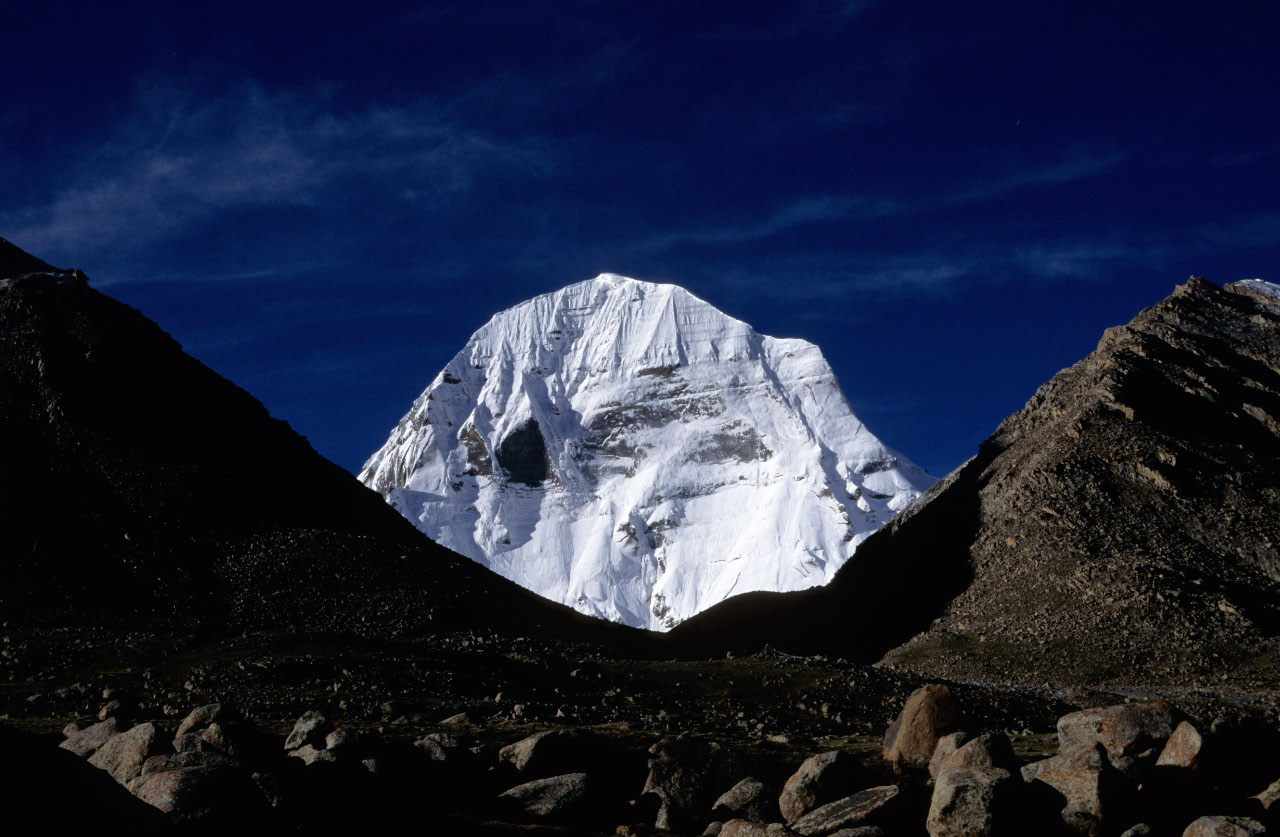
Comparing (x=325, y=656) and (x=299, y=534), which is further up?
(x=299, y=534)

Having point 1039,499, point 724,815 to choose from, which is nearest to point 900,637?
point 1039,499

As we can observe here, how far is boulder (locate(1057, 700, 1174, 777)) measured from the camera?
18750mm

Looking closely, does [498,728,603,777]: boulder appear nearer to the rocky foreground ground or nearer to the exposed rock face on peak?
the rocky foreground ground

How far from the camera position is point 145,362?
226 feet

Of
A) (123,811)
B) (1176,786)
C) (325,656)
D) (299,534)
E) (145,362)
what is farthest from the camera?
(145,362)

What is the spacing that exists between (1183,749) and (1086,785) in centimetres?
294

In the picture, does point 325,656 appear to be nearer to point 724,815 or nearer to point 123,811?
point 724,815

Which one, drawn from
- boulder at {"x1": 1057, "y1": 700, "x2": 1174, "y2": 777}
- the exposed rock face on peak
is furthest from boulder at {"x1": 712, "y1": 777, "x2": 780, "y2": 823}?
the exposed rock face on peak

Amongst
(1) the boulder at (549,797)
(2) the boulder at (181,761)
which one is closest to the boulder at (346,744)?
(1) the boulder at (549,797)

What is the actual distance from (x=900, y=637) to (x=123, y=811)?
229 ft

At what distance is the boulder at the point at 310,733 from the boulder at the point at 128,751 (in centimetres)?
417

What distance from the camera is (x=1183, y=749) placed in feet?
57.5

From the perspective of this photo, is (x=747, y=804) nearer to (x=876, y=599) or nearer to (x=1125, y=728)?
(x=1125, y=728)

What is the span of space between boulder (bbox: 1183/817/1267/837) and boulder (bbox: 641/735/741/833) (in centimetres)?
717
